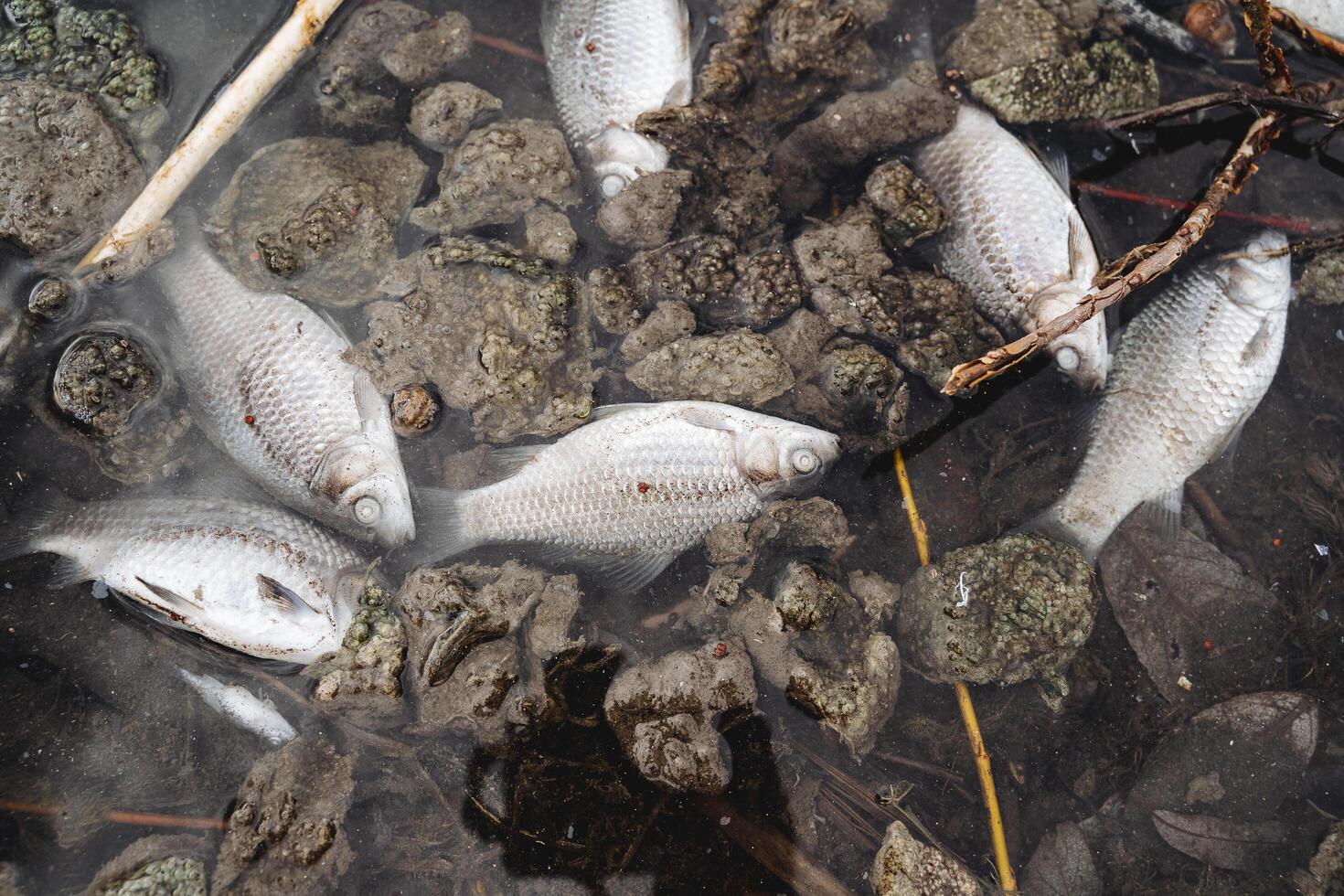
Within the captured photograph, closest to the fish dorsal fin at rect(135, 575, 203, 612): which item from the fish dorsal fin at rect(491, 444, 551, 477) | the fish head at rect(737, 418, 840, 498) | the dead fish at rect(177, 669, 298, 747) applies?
the dead fish at rect(177, 669, 298, 747)

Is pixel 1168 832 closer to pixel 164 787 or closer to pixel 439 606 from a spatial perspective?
pixel 439 606

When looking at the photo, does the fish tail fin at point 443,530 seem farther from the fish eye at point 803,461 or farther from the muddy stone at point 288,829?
the fish eye at point 803,461

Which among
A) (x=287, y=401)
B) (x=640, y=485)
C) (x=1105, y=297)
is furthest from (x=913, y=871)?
(x=287, y=401)

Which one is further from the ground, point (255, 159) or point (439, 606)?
point (255, 159)

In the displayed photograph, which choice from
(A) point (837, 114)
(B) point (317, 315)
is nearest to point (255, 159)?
(B) point (317, 315)

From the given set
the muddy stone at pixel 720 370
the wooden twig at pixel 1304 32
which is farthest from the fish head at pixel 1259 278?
the muddy stone at pixel 720 370

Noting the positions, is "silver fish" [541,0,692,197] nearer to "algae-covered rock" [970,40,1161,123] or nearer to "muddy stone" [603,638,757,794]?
"algae-covered rock" [970,40,1161,123]

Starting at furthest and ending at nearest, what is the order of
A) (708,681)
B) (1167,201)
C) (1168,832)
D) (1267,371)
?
(1167,201)
(1267,371)
(1168,832)
(708,681)
